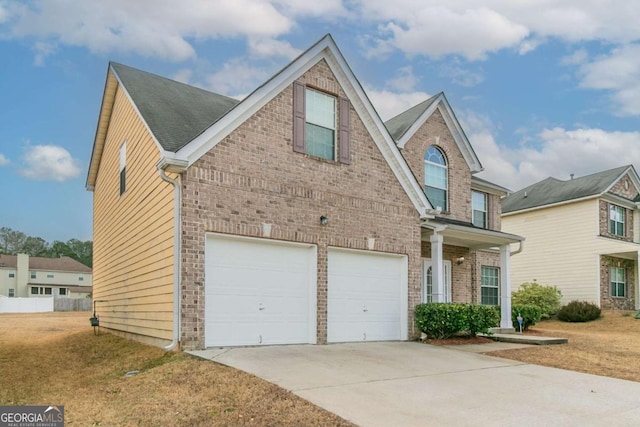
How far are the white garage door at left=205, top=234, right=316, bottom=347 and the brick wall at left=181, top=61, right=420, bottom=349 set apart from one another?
0.80ft

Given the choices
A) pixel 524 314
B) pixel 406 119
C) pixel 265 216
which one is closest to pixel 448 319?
pixel 265 216

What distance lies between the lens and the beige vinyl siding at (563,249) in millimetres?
25750

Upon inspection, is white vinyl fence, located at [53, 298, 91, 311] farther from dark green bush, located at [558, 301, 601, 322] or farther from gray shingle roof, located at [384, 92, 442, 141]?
dark green bush, located at [558, 301, 601, 322]

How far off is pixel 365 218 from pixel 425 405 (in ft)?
22.5

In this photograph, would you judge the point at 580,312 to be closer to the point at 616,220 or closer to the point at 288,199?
the point at 616,220

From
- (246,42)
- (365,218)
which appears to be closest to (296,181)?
(365,218)

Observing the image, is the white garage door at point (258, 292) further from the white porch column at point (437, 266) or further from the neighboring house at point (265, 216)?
the white porch column at point (437, 266)

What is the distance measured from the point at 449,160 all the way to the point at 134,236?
1100 cm

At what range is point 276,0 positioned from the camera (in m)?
13.7

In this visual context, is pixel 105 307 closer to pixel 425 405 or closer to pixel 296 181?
Result: pixel 296 181

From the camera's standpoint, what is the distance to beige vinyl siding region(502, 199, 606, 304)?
84.5 ft

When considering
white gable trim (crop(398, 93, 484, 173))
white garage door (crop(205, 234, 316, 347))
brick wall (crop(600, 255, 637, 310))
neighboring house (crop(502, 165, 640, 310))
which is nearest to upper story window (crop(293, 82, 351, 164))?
white garage door (crop(205, 234, 316, 347))

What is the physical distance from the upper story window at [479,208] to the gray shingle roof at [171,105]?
991 cm

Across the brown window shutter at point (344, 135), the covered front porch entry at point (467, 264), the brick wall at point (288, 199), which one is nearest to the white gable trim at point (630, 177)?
the covered front porch entry at point (467, 264)
